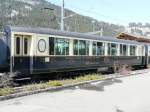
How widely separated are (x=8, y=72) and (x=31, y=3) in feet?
271

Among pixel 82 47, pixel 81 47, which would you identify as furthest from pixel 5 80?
pixel 82 47

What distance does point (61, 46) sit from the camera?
64.2ft

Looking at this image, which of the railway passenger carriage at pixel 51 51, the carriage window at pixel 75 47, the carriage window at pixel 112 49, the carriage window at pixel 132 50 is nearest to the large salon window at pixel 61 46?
the railway passenger carriage at pixel 51 51

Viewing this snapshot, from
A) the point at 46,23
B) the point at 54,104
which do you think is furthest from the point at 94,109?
the point at 46,23

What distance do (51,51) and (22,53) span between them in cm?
214

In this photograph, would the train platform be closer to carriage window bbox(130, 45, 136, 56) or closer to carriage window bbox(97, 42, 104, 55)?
carriage window bbox(97, 42, 104, 55)

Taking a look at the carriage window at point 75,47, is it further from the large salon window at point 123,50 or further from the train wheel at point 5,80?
the large salon window at point 123,50

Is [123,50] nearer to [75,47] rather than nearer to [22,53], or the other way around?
[75,47]

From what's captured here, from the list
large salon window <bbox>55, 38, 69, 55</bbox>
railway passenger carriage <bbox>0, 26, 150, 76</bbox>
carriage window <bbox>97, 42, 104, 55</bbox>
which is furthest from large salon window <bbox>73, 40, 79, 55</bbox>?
carriage window <bbox>97, 42, 104, 55</bbox>

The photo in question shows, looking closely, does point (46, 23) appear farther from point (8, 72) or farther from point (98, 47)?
point (8, 72)

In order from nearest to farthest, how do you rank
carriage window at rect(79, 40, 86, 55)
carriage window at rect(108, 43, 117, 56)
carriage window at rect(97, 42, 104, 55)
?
1. carriage window at rect(79, 40, 86, 55)
2. carriage window at rect(97, 42, 104, 55)
3. carriage window at rect(108, 43, 117, 56)

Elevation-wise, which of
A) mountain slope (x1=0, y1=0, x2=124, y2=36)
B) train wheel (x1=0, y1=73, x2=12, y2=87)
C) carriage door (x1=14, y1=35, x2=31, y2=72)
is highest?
mountain slope (x1=0, y1=0, x2=124, y2=36)

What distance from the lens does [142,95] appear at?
571 inches

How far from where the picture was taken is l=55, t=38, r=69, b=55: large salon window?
19172 millimetres
